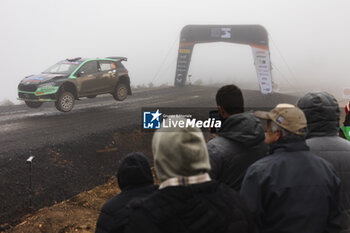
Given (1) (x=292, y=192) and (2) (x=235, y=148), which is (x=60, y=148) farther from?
(1) (x=292, y=192)

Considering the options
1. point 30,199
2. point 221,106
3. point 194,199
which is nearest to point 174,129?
point 194,199

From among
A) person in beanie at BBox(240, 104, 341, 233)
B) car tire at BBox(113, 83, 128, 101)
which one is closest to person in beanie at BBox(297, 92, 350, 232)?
person in beanie at BBox(240, 104, 341, 233)

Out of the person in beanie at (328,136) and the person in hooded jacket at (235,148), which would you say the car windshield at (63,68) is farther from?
the person in beanie at (328,136)

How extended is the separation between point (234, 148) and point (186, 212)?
1447 mm

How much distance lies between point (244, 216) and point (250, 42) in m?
19.0

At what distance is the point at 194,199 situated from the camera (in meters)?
1.84

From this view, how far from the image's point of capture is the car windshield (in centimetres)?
1217

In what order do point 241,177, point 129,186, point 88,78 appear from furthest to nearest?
point 88,78 → point 241,177 → point 129,186

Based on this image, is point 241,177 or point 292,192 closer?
point 292,192

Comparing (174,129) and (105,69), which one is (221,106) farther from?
(105,69)

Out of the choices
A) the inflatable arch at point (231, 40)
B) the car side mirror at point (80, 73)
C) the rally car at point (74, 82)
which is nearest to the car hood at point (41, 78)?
the rally car at point (74, 82)
